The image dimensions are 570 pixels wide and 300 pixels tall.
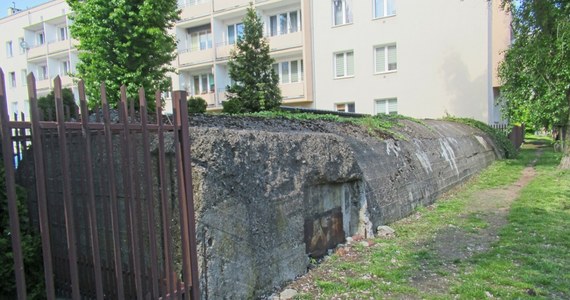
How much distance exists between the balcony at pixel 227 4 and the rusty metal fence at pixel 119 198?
2375 centimetres

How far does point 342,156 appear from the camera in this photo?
17.1 ft

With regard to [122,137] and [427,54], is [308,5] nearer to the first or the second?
[427,54]

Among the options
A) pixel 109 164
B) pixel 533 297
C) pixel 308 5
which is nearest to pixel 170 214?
pixel 109 164

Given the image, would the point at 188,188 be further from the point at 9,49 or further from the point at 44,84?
the point at 9,49

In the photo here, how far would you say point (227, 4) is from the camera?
Answer: 2617 cm

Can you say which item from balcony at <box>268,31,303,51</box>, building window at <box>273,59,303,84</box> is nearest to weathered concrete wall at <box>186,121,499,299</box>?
balcony at <box>268,31,303,51</box>

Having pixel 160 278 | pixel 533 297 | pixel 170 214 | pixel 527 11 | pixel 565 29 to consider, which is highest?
pixel 527 11

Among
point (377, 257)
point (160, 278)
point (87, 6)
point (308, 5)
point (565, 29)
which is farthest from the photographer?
point (308, 5)

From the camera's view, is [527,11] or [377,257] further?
[527,11]

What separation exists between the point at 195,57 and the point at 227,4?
424 cm

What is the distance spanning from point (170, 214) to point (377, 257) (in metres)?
2.78

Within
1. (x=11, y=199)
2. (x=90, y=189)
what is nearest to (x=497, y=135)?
(x=90, y=189)

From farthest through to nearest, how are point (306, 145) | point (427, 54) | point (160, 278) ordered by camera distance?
point (427, 54)
point (306, 145)
point (160, 278)

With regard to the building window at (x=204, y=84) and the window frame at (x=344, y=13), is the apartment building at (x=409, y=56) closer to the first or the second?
the window frame at (x=344, y=13)
